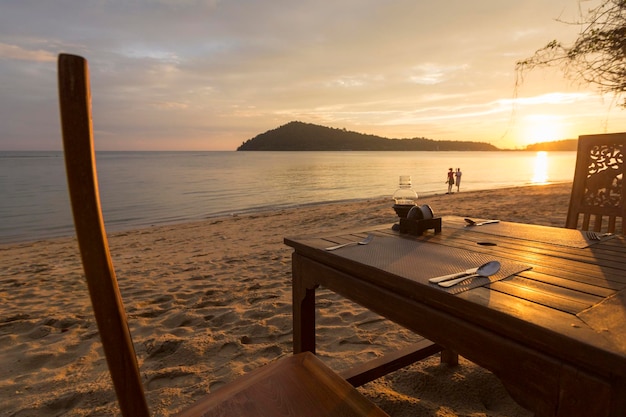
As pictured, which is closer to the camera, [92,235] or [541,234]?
[92,235]

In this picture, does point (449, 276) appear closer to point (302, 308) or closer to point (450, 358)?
point (302, 308)

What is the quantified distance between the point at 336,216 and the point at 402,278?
971cm

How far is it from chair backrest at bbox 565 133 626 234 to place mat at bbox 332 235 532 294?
6.33 feet

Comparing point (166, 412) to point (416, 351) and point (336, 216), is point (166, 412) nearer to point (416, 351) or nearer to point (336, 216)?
point (416, 351)

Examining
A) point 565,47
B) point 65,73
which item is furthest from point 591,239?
point 565,47

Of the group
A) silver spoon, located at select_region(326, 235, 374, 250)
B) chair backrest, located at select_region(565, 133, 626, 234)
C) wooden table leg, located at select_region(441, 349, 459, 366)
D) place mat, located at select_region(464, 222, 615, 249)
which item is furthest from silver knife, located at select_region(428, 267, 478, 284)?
chair backrest, located at select_region(565, 133, 626, 234)

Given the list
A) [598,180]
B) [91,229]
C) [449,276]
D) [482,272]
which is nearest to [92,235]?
[91,229]

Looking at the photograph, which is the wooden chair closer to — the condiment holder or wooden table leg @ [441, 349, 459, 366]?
the condiment holder

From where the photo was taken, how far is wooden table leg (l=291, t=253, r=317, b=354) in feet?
5.96

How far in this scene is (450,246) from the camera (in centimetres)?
169

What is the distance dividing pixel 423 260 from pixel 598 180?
8.13ft

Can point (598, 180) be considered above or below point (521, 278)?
above

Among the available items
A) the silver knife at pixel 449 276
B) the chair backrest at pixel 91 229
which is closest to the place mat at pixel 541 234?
the silver knife at pixel 449 276

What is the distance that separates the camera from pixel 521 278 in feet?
3.96
